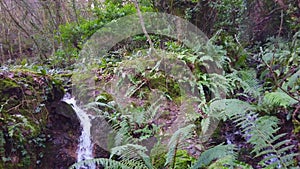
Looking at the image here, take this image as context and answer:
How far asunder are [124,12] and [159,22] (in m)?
1.03

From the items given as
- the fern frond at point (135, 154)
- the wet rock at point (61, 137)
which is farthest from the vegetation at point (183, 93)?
the wet rock at point (61, 137)

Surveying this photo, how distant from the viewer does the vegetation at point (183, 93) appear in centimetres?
279

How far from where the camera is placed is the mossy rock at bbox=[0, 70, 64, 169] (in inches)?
140

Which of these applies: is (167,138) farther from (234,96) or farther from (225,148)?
(234,96)

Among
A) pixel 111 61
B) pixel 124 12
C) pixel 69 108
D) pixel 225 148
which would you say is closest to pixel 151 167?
pixel 225 148

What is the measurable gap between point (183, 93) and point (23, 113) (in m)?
2.55

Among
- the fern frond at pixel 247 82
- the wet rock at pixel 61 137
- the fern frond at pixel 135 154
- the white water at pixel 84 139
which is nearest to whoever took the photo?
the fern frond at pixel 135 154

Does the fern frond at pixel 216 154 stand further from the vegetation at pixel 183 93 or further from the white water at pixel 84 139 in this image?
the white water at pixel 84 139

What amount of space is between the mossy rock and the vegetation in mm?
14

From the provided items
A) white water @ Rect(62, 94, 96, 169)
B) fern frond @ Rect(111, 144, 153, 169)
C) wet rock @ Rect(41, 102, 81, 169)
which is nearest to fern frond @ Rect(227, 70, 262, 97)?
fern frond @ Rect(111, 144, 153, 169)

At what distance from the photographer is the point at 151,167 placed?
278 centimetres

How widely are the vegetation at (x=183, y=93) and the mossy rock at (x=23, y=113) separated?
0.05 feet

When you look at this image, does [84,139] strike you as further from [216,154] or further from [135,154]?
[216,154]

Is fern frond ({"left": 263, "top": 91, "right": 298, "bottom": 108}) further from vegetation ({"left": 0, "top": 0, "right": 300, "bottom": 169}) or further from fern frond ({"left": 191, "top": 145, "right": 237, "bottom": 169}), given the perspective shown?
fern frond ({"left": 191, "top": 145, "right": 237, "bottom": 169})
